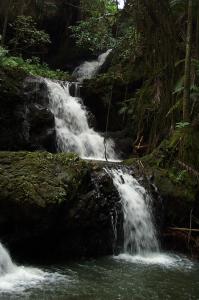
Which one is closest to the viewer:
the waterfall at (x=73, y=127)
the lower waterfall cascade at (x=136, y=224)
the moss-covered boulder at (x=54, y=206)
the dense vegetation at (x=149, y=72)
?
the moss-covered boulder at (x=54, y=206)

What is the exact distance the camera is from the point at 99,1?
709 inches

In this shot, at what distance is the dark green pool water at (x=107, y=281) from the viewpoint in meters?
5.86

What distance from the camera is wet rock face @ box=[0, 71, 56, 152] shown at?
11.4 meters

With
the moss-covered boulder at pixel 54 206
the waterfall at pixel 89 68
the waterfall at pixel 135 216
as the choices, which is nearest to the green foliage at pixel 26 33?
the waterfall at pixel 89 68

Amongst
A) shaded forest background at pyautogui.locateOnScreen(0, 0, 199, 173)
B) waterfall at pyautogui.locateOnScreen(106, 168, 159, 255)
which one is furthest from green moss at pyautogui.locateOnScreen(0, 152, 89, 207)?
shaded forest background at pyautogui.locateOnScreen(0, 0, 199, 173)

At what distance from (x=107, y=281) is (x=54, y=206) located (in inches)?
61.0

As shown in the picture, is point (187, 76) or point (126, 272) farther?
point (187, 76)

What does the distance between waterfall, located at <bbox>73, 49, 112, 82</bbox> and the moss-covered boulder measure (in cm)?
1041

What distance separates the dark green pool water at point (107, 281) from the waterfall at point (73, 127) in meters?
5.17

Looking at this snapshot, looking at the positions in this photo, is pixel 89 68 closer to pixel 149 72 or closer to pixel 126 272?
pixel 149 72

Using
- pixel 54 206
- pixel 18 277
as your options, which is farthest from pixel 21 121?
pixel 18 277

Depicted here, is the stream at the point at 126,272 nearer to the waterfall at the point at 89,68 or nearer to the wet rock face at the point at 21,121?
the wet rock face at the point at 21,121

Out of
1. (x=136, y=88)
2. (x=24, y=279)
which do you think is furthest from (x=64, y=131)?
(x=24, y=279)

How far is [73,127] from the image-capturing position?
13.5 metres
